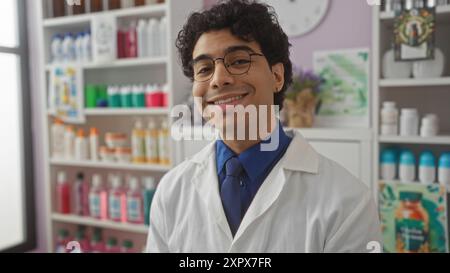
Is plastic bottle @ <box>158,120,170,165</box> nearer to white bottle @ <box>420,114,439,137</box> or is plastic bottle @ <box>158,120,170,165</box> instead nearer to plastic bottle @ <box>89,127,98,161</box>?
plastic bottle @ <box>89,127,98,161</box>

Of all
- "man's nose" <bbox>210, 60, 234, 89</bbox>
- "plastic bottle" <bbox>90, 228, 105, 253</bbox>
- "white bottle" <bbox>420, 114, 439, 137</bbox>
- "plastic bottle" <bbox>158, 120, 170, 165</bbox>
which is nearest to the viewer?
"man's nose" <bbox>210, 60, 234, 89</bbox>

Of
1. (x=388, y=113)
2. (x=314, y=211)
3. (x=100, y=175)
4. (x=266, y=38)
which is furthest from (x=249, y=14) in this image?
(x=100, y=175)

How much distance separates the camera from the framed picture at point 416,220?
0.75 meters

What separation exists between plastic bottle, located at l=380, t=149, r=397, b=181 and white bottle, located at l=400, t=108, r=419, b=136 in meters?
0.08

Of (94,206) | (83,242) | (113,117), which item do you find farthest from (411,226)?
(94,206)

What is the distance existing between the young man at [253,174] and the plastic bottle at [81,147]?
1.28m

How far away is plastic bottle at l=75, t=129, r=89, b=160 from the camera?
5.70 ft

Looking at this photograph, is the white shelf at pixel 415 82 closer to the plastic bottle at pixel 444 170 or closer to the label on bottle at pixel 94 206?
the plastic bottle at pixel 444 170

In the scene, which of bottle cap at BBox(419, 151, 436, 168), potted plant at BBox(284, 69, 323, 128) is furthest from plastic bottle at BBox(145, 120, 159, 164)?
bottle cap at BBox(419, 151, 436, 168)

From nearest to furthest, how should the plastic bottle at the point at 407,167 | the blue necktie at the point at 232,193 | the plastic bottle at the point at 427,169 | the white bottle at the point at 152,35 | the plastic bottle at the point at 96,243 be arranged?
the blue necktie at the point at 232,193
the plastic bottle at the point at 96,243
the plastic bottle at the point at 427,169
the plastic bottle at the point at 407,167
the white bottle at the point at 152,35

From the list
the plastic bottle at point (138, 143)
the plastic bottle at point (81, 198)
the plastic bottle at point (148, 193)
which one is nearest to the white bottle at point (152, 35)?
the plastic bottle at point (138, 143)

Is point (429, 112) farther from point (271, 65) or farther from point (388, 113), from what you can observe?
point (271, 65)

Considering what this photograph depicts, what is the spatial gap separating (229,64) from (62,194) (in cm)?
Answer: 164

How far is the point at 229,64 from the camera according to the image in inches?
15.6
